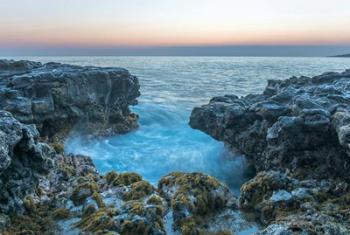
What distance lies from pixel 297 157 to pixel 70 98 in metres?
18.6

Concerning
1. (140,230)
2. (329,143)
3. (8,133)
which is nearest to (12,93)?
(8,133)

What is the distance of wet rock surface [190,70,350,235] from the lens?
13617mm

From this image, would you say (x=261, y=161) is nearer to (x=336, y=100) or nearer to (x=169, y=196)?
(x=336, y=100)

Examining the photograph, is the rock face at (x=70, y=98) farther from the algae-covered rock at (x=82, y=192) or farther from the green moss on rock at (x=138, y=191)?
the green moss on rock at (x=138, y=191)

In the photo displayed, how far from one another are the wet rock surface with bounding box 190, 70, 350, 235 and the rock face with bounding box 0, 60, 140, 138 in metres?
11.0

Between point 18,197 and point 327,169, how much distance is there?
43.6 ft

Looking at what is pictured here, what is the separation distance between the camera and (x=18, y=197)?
1479 centimetres

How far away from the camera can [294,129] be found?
19391mm

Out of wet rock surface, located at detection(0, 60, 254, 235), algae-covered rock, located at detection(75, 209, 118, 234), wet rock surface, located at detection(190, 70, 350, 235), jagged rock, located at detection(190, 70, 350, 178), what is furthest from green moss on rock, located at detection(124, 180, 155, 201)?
jagged rock, located at detection(190, 70, 350, 178)

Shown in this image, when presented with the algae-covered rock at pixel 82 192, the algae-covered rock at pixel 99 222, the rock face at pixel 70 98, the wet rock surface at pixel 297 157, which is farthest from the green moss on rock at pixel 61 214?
the rock face at pixel 70 98

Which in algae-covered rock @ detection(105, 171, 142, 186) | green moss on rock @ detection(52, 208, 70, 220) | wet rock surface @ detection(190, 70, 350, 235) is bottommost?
green moss on rock @ detection(52, 208, 70, 220)

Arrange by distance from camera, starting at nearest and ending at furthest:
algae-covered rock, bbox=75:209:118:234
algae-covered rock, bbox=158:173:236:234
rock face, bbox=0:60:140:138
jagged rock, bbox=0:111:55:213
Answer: algae-covered rock, bbox=75:209:118:234 → jagged rock, bbox=0:111:55:213 → algae-covered rock, bbox=158:173:236:234 → rock face, bbox=0:60:140:138

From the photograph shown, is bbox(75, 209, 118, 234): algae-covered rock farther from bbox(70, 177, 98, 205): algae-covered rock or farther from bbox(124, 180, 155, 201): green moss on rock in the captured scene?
bbox(124, 180, 155, 201): green moss on rock

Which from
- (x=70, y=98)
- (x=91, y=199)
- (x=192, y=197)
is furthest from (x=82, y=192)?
(x=70, y=98)
